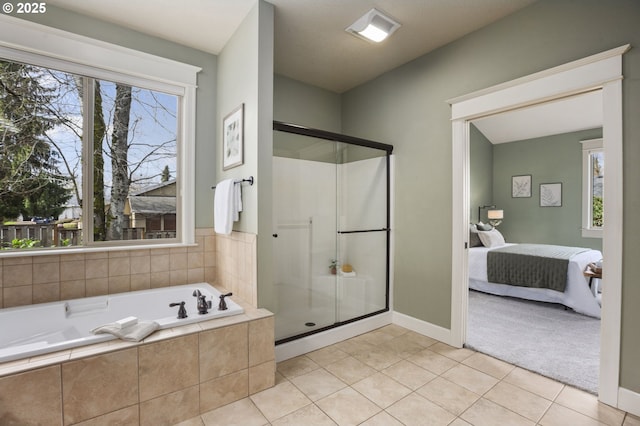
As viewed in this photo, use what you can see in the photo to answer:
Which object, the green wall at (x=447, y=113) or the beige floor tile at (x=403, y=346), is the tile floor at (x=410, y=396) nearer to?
the beige floor tile at (x=403, y=346)

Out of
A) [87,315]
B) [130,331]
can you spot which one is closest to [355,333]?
[130,331]

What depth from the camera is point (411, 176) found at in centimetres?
303

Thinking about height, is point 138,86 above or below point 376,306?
above

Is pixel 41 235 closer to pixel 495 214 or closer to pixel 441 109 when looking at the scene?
pixel 441 109

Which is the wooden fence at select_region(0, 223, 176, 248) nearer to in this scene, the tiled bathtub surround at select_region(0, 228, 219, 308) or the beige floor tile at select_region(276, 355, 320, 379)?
the tiled bathtub surround at select_region(0, 228, 219, 308)

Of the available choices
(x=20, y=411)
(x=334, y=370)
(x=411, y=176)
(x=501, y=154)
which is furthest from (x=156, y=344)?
(x=501, y=154)

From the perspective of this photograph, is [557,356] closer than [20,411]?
No

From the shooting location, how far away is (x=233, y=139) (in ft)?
8.21

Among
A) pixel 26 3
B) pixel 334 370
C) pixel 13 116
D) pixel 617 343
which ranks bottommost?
pixel 334 370

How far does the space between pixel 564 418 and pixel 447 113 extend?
7.52 ft

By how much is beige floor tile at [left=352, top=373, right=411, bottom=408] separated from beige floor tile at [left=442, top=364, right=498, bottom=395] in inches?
15.8

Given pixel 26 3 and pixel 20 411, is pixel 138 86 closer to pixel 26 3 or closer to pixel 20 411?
pixel 26 3

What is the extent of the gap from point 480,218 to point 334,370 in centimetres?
511

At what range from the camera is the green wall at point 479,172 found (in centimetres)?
588
